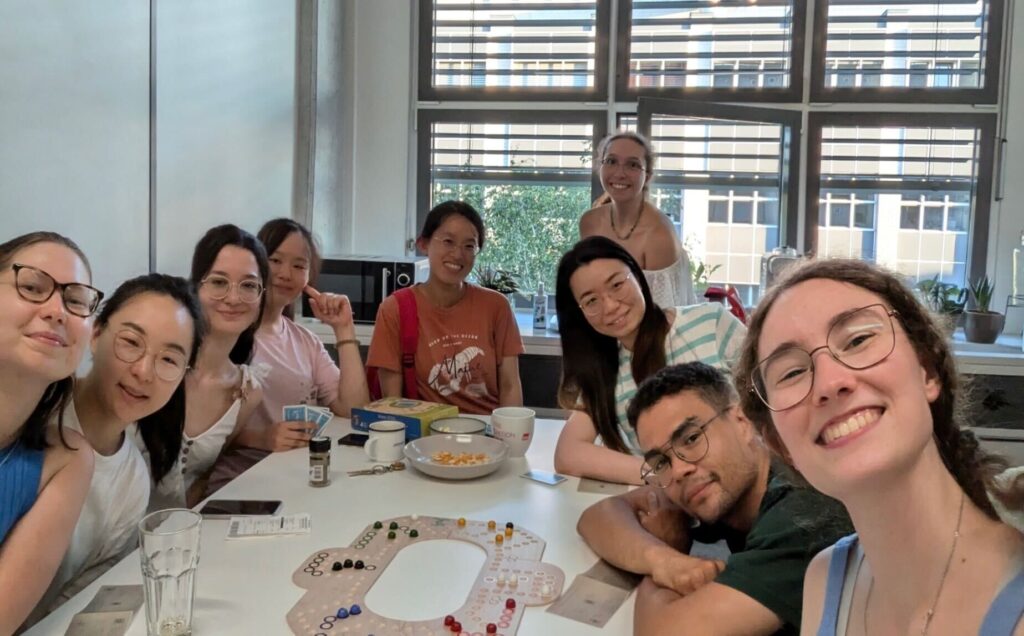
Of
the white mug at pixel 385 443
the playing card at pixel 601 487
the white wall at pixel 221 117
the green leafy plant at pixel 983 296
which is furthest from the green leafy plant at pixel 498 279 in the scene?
the green leafy plant at pixel 983 296

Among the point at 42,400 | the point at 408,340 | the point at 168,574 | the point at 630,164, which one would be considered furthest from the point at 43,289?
the point at 630,164

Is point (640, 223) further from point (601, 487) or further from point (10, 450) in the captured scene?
point (10, 450)

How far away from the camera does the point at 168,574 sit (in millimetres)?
1017

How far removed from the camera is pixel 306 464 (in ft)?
5.67

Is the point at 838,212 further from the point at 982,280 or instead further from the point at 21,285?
the point at 21,285

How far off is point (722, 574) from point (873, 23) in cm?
351

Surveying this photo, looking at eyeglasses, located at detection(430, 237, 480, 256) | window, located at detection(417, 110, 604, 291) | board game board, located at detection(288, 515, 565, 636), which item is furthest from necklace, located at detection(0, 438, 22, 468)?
window, located at detection(417, 110, 604, 291)

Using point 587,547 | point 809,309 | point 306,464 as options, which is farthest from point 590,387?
point 809,309

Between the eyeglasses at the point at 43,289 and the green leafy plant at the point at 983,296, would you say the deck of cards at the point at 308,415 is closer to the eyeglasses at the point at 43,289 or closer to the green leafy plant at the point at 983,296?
the eyeglasses at the point at 43,289

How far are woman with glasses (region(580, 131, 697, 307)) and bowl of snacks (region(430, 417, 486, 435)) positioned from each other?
125cm

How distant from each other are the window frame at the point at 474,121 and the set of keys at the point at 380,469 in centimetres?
246

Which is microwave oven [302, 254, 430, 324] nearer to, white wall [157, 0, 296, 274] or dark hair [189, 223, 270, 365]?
white wall [157, 0, 296, 274]

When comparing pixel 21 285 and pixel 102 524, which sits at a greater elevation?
pixel 21 285

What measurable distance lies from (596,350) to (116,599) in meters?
1.17
